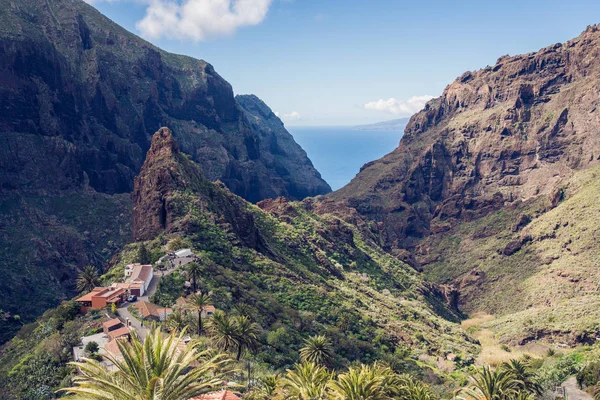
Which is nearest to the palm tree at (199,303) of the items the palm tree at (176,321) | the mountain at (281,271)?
the palm tree at (176,321)

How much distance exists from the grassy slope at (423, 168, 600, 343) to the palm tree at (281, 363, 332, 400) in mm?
69285

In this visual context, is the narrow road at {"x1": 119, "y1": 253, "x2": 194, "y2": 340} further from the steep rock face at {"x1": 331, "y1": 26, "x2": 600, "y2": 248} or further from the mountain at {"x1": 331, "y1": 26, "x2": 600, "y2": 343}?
the steep rock face at {"x1": 331, "y1": 26, "x2": 600, "y2": 248}

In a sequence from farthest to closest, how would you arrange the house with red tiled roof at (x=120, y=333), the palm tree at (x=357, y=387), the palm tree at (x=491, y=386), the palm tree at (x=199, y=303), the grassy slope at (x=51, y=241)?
1. the grassy slope at (x=51, y=241)
2. the palm tree at (x=199, y=303)
3. the house with red tiled roof at (x=120, y=333)
4. the palm tree at (x=491, y=386)
5. the palm tree at (x=357, y=387)

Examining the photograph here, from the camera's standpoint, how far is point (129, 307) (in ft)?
198

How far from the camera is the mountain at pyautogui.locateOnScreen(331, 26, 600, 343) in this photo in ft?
426

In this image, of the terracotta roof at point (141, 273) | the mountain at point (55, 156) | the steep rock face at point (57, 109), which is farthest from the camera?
the steep rock face at point (57, 109)

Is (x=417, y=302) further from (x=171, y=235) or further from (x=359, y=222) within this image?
(x=171, y=235)

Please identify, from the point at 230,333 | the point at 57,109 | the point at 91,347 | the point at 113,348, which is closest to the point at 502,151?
the point at 57,109

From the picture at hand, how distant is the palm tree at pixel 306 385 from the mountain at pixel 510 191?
82.2 metres

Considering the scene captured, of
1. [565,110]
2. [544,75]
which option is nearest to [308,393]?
[565,110]

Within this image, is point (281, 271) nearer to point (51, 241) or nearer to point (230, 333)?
point (230, 333)

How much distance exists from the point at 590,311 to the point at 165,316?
7822cm

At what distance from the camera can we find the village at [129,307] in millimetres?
50719

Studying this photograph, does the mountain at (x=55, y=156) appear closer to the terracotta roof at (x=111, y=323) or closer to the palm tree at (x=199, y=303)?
the terracotta roof at (x=111, y=323)
